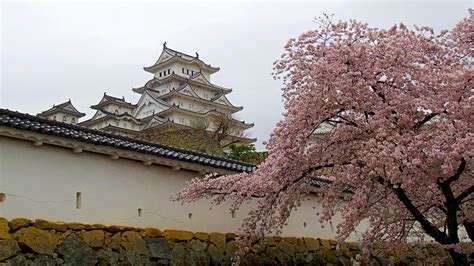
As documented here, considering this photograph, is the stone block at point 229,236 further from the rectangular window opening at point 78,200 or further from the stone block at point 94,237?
the rectangular window opening at point 78,200

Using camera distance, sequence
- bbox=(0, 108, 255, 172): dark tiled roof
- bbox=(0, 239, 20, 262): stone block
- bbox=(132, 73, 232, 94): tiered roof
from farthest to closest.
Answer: bbox=(132, 73, 232, 94): tiered roof, bbox=(0, 108, 255, 172): dark tiled roof, bbox=(0, 239, 20, 262): stone block

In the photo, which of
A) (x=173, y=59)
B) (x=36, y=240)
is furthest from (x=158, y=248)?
(x=173, y=59)

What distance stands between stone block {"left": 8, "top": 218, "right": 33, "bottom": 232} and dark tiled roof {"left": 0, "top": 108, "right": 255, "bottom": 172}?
1417mm

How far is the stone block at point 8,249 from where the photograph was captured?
6.43 m

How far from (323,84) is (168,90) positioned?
38.4m

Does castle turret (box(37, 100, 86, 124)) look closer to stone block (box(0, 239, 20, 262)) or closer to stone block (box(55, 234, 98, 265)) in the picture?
stone block (box(55, 234, 98, 265))

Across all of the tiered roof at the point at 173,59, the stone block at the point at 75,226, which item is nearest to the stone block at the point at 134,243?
the stone block at the point at 75,226

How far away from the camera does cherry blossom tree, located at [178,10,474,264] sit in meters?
6.80

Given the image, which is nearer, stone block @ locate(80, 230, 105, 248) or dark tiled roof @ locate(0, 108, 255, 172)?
stone block @ locate(80, 230, 105, 248)

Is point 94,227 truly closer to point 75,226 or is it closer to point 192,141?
point 75,226

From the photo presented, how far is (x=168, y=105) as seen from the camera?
4047 cm

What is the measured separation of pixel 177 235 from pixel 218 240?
97cm

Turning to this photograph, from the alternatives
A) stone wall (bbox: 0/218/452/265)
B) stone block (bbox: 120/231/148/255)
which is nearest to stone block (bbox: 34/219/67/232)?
stone wall (bbox: 0/218/452/265)

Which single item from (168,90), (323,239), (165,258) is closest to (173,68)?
(168,90)
